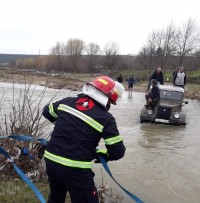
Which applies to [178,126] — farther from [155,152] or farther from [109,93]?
[109,93]

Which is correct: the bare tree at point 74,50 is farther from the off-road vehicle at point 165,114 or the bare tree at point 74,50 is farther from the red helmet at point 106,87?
the red helmet at point 106,87

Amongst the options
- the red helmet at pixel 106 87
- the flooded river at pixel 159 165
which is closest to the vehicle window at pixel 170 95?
the flooded river at pixel 159 165

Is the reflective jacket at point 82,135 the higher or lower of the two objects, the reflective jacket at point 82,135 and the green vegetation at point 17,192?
the higher

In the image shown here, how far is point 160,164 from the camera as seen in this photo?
26.4 ft

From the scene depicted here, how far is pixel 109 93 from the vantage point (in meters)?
3.35

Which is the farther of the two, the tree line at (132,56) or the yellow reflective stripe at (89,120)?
the tree line at (132,56)

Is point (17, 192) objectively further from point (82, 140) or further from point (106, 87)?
point (106, 87)

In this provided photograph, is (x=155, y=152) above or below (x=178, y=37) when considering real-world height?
below

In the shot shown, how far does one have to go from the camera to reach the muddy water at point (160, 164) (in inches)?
246

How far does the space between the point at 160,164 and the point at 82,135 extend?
5.28 m

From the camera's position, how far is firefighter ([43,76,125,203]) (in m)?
3.16

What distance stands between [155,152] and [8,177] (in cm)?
479

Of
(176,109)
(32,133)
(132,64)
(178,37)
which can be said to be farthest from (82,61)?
(32,133)

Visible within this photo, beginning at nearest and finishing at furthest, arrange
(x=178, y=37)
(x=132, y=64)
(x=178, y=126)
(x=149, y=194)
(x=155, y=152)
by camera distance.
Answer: (x=149, y=194) → (x=155, y=152) → (x=178, y=126) → (x=178, y=37) → (x=132, y=64)
